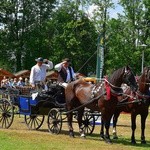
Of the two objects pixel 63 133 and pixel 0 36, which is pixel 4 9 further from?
pixel 63 133

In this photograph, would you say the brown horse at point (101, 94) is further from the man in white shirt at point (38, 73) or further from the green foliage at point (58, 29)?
the green foliage at point (58, 29)

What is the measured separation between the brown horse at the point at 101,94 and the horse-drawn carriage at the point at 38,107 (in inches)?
18.7

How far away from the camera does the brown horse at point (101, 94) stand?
12531 mm

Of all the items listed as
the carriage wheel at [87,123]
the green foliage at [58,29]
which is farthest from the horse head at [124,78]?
the green foliage at [58,29]

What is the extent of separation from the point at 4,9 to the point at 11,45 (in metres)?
4.58

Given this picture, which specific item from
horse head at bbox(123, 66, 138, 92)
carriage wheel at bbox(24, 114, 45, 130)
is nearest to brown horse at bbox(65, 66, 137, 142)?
horse head at bbox(123, 66, 138, 92)

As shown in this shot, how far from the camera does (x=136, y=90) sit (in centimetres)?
1264

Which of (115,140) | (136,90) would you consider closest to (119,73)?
(136,90)

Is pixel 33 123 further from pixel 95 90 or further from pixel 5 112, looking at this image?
pixel 95 90

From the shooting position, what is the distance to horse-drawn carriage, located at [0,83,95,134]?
14.5m

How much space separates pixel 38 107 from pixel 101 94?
2.98 m

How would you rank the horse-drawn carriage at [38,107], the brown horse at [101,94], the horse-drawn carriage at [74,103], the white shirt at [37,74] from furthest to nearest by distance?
1. the white shirt at [37,74]
2. the horse-drawn carriage at [38,107]
3. the horse-drawn carriage at [74,103]
4. the brown horse at [101,94]

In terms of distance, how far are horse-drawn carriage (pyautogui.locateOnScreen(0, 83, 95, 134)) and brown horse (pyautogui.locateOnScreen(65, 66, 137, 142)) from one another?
47cm

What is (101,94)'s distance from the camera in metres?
12.9
